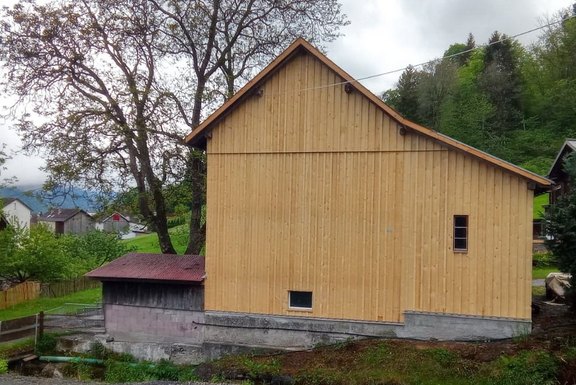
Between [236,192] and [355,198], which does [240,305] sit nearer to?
[236,192]

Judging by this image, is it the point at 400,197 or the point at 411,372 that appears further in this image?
the point at 400,197

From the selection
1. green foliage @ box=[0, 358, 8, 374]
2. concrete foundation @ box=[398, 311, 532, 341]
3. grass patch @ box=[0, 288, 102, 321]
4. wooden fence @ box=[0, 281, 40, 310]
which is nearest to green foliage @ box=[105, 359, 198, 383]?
green foliage @ box=[0, 358, 8, 374]

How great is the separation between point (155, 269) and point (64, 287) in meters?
19.3

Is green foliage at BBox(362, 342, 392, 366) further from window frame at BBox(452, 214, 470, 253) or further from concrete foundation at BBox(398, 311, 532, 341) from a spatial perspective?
window frame at BBox(452, 214, 470, 253)

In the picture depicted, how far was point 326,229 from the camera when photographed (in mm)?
14727

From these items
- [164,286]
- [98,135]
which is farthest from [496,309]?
[98,135]

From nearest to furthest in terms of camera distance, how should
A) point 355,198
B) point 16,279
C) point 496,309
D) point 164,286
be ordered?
point 496,309 → point 355,198 → point 164,286 → point 16,279

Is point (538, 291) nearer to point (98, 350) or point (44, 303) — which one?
point (98, 350)

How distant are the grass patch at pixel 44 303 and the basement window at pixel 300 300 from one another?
16.0m

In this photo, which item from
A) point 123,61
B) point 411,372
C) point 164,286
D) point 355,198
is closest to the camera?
point 411,372

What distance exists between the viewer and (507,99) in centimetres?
5794

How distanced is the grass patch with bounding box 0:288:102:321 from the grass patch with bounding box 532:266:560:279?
22939 millimetres

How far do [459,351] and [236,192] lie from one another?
7.57 metres

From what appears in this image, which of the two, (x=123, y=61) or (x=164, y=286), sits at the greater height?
(x=123, y=61)
